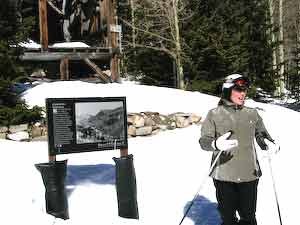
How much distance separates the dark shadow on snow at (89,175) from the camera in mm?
8704

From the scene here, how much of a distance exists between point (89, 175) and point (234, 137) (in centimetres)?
470

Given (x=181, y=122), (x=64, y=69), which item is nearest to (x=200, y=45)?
(x=64, y=69)

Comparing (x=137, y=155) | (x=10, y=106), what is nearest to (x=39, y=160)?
(x=137, y=155)

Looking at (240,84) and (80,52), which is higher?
(80,52)

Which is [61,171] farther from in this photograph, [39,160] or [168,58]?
[168,58]

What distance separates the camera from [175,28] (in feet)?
67.4

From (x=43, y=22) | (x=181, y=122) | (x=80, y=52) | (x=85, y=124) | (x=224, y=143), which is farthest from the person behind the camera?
(x=80, y=52)

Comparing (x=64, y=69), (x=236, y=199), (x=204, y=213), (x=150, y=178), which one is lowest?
(x=204, y=213)

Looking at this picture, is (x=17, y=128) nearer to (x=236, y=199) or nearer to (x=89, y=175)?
(x=89, y=175)

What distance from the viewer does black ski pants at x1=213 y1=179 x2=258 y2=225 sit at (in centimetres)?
500

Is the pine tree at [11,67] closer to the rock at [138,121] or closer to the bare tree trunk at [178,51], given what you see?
the rock at [138,121]

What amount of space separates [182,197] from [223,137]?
3.51 metres

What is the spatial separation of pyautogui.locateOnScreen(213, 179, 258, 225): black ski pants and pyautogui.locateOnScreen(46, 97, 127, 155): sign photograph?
8.74ft

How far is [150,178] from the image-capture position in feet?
30.7
